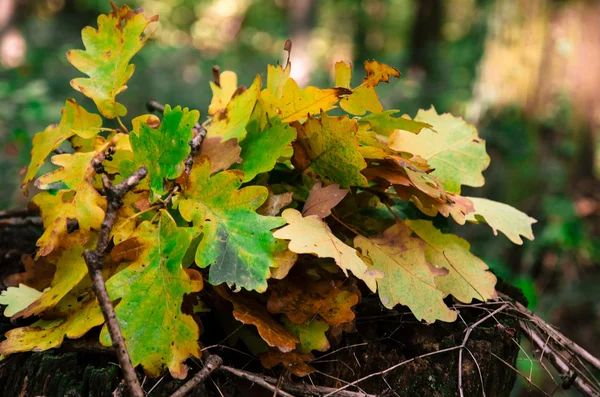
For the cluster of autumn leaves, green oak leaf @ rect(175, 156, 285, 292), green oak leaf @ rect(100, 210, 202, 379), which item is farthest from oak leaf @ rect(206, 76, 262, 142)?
green oak leaf @ rect(100, 210, 202, 379)

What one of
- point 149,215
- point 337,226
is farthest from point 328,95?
point 149,215

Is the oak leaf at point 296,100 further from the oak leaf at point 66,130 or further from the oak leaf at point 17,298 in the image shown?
the oak leaf at point 17,298

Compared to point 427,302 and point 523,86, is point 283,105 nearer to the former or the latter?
point 427,302

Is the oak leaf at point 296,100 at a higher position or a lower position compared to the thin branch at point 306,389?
higher

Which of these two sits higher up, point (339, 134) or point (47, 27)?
point (339, 134)

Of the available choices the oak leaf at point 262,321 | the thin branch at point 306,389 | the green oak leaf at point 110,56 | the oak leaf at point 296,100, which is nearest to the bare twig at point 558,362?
the thin branch at point 306,389

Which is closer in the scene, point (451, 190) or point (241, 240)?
point (241, 240)
